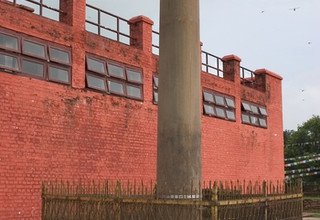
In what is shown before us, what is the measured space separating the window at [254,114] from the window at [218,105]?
113cm

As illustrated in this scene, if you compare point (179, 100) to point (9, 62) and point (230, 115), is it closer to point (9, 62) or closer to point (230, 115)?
point (9, 62)

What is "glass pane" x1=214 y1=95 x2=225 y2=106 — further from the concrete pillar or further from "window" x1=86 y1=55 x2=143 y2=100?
the concrete pillar

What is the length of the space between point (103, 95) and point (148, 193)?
6.59 meters

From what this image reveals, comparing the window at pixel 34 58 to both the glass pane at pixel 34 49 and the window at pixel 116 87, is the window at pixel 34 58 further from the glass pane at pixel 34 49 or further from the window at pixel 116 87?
the window at pixel 116 87

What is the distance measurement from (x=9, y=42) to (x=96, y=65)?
10.9ft

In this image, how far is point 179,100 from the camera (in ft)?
29.9

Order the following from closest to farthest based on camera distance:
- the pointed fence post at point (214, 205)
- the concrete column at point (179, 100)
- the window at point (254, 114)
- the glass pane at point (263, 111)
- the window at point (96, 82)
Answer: the pointed fence post at point (214, 205)
the concrete column at point (179, 100)
the window at point (96, 82)
the window at point (254, 114)
the glass pane at point (263, 111)

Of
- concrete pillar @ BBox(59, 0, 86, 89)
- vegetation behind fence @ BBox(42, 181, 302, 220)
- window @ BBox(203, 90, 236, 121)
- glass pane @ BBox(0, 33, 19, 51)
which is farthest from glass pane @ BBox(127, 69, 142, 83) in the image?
vegetation behind fence @ BBox(42, 181, 302, 220)

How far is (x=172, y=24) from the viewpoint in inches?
367

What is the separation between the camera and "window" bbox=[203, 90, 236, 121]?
20942mm

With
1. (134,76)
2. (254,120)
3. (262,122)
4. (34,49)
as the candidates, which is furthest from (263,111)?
(34,49)

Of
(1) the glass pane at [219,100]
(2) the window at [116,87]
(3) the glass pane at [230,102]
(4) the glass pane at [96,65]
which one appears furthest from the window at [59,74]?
Result: (3) the glass pane at [230,102]

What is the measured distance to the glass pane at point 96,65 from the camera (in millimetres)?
15625

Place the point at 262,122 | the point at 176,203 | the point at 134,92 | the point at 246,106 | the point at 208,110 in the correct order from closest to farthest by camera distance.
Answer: the point at 176,203, the point at 134,92, the point at 208,110, the point at 246,106, the point at 262,122
